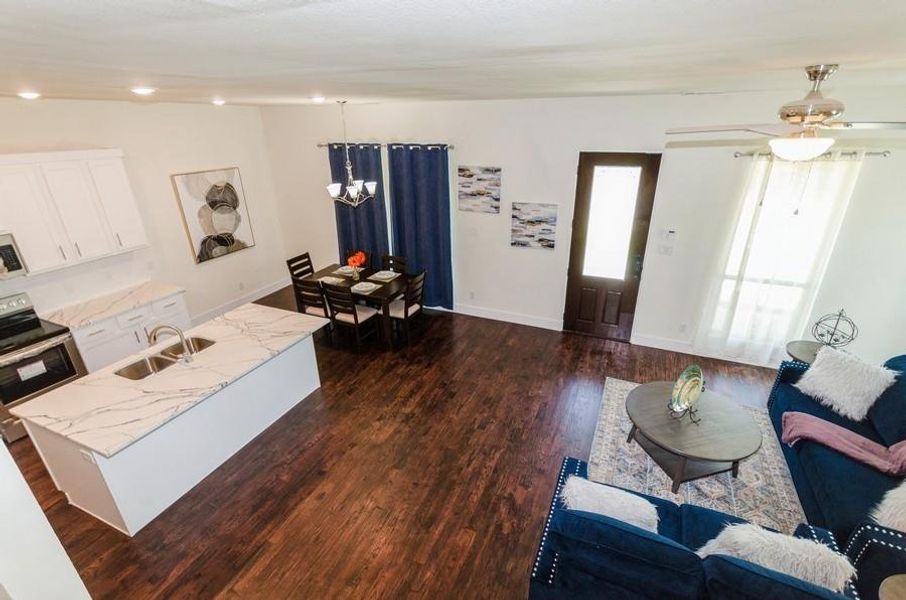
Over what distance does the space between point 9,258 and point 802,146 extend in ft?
19.3

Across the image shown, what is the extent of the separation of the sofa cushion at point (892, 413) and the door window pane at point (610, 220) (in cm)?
250

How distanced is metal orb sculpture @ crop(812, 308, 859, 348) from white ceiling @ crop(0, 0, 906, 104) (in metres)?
3.11

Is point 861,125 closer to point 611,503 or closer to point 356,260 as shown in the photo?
point 611,503

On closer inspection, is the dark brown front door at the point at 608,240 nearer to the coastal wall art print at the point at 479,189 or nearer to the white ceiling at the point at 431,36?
the coastal wall art print at the point at 479,189

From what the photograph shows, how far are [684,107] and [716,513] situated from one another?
12.2 feet

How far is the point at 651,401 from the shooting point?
11.5 feet

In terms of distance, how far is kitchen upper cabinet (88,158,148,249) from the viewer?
430 centimetres

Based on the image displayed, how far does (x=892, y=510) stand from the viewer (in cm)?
232

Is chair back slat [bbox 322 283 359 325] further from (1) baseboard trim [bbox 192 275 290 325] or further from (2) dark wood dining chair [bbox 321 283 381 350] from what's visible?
(1) baseboard trim [bbox 192 275 290 325]

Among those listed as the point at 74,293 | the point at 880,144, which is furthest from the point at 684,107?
the point at 74,293

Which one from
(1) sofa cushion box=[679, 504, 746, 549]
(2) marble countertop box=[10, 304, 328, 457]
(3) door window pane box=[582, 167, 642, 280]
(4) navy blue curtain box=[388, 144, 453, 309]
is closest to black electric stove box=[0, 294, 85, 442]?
(2) marble countertop box=[10, 304, 328, 457]

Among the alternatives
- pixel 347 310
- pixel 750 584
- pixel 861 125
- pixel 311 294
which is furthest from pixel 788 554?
pixel 311 294

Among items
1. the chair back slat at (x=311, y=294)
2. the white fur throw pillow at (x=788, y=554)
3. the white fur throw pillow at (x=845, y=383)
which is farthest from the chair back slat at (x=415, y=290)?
the white fur throw pillow at (x=845, y=383)

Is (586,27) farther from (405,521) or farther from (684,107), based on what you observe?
(684,107)
